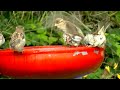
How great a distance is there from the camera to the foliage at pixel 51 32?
2020mm

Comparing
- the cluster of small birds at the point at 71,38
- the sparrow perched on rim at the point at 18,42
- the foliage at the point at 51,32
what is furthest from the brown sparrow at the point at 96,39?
the foliage at the point at 51,32

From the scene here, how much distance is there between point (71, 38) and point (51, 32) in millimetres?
835

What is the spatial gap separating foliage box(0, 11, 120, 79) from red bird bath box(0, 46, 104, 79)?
2.57 feet

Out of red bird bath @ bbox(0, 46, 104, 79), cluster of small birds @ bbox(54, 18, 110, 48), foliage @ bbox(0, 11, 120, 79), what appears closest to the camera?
red bird bath @ bbox(0, 46, 104, 79)

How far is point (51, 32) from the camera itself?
2131mm

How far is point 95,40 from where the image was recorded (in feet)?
3.98

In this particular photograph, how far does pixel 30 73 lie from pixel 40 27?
3.48ft

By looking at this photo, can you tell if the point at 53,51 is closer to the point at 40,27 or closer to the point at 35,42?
the point at 35,42

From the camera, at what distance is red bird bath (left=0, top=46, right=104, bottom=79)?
43.3 inches

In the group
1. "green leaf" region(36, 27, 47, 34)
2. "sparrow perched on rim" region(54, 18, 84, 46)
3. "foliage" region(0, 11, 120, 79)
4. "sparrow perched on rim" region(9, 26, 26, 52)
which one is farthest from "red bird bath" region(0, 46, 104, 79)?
"green leaf" region(36, 27, 47, 34)

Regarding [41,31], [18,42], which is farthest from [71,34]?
[41,31]

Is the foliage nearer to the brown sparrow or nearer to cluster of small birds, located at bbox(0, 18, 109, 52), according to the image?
cluster of small birds, located at bbox(0, 18, 109, 52)
